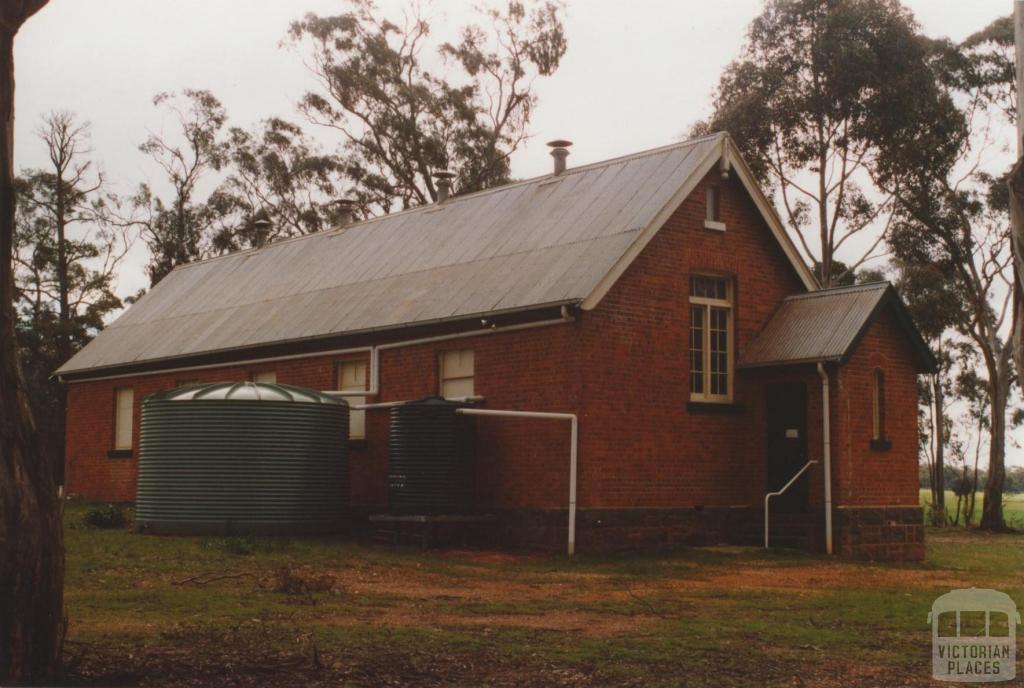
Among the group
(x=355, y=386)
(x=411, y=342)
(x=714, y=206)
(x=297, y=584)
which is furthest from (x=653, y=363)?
(x=297, y=584)

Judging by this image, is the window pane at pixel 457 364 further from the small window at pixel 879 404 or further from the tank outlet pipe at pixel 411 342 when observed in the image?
the small window at pixel 879 404

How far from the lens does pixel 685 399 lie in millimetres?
20469

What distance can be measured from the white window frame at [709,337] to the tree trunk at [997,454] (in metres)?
19.6

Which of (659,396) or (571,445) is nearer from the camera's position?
(571,445)

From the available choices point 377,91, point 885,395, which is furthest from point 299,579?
point 377,91

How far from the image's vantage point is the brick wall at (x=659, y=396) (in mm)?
19219

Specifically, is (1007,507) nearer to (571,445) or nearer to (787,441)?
(787,441)

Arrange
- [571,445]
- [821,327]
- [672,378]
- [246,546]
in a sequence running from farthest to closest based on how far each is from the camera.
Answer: [821,327]
[672,378]
[571,445]
[246,546]

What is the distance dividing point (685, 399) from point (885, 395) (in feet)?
11.2

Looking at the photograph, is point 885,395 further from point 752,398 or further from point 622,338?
point 622,338

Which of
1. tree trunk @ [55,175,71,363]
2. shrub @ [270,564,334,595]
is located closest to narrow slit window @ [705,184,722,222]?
shrub @ [270,564,334,595]

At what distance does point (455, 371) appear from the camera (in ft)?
70.7

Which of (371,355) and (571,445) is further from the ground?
(371,355)

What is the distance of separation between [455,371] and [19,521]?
13748mm
